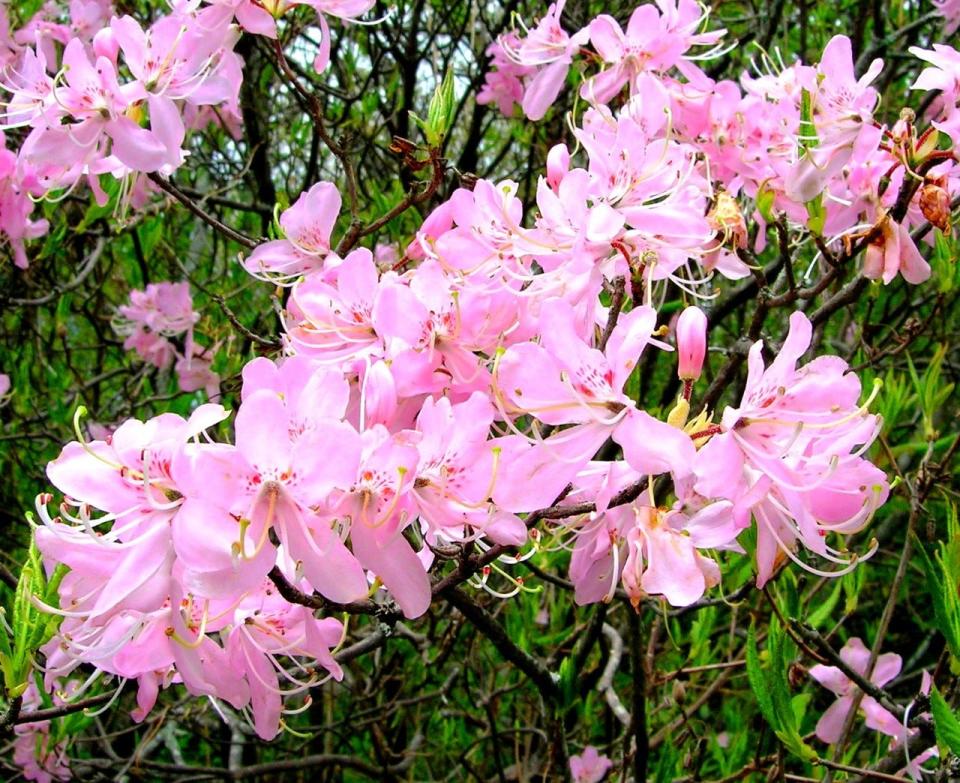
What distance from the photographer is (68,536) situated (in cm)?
112

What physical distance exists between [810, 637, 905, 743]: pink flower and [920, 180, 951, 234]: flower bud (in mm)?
882

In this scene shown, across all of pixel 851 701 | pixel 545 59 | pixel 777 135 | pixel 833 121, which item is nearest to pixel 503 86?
pixel 545 59

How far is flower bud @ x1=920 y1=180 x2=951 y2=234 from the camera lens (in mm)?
1570

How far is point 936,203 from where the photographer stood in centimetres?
157

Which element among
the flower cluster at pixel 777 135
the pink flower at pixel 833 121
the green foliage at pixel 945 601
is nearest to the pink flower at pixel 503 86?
the flower cluster at pixel 777 135

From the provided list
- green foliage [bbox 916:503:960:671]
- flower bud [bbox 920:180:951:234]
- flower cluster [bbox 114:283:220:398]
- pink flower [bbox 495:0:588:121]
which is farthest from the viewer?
flower cluster [bbox 114:283:220:398]

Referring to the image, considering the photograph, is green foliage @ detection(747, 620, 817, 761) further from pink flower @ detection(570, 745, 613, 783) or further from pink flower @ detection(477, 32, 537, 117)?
pink flower @ detection(477, 32, 537, 117)

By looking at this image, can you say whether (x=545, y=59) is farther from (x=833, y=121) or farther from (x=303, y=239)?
(x=303, y=239)

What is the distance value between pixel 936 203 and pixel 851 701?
1081mm

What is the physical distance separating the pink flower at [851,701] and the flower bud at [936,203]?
0.88m

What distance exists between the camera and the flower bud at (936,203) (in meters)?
1.57

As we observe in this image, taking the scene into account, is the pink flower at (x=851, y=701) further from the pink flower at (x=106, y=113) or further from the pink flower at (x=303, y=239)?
the pink flower at (x=106, y=113)

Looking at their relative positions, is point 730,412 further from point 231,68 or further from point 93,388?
point 93,388

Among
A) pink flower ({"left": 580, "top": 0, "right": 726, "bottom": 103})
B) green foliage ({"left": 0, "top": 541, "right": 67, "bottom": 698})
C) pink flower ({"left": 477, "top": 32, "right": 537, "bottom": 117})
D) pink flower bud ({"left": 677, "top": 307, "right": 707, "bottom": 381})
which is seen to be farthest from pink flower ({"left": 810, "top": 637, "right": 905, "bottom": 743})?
pink flower ({"left": 477, "top": 32, "right": 537, "bottom": 117})
